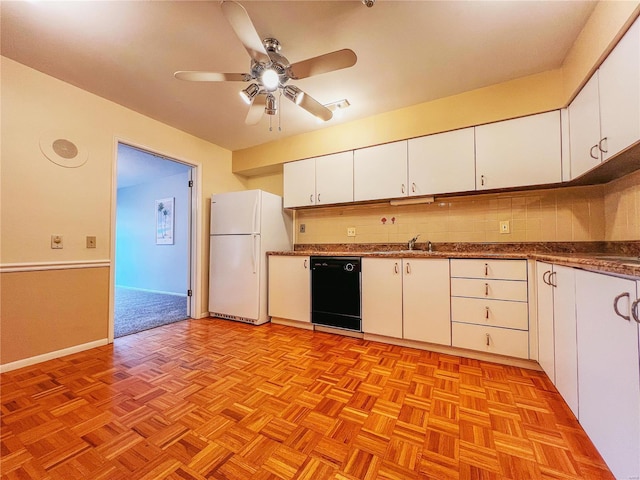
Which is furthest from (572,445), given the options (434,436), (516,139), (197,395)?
(516,139)

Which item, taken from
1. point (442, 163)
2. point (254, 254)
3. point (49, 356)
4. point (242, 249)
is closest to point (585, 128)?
point (442, 163)

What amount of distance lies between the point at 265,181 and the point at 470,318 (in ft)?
10.4

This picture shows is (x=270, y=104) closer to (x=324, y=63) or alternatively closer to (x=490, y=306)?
(x=324, y=63)

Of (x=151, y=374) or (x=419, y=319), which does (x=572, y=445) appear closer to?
(x=419, y=319)

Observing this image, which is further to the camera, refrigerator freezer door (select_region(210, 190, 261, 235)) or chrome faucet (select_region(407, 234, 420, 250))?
refrigerator freezer door (select_region(210, 190, 261, 235))

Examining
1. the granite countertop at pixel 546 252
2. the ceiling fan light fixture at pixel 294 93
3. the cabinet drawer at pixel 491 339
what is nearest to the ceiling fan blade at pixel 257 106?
the ceiling fan light fixture at pixel 294 93

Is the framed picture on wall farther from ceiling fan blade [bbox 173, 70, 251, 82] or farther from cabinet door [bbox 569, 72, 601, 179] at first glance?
cabinet door [bbox 569, 72, 601, 179]

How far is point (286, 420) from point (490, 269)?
71.0 inches

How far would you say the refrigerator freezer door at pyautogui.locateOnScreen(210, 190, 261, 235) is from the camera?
306 centimetres

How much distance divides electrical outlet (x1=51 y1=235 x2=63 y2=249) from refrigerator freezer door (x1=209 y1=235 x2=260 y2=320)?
4.61 ft

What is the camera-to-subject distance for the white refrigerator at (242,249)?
305cm

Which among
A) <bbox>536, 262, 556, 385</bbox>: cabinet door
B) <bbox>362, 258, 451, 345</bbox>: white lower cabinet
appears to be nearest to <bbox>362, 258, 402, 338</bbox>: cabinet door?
<bbox>362, 258, 451, 345</bbox>: white lower cabinet

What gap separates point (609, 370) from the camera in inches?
37.9

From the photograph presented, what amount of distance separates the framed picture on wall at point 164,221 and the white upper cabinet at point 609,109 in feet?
18.9
